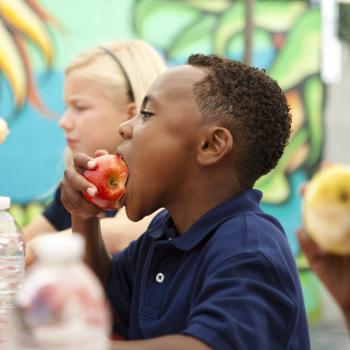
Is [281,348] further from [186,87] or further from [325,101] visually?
[325,101]

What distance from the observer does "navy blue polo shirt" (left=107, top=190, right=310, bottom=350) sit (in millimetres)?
1201

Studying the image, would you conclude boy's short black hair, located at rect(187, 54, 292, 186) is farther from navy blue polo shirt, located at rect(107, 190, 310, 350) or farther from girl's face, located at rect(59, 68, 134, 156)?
girl's face, located at rect(59, 68, 134, 156)

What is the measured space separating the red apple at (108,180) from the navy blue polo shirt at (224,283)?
0.12 meters

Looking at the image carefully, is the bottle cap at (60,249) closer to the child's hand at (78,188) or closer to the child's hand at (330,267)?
the child's hand at (330,267)

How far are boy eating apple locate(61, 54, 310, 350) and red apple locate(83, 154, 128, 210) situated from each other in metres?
0.02

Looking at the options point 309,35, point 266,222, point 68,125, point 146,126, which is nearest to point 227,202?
point 266,222

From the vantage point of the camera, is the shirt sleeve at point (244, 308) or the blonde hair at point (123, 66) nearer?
the shirt sleeve at point (244, 308)

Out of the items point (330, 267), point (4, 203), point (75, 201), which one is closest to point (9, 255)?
point (4, 203)

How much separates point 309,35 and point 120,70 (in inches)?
155

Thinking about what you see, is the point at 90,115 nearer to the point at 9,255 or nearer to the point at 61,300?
the point at 9,255

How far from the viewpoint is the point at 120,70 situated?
2.36 metres

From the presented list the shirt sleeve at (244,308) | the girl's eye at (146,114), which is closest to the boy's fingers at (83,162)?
the girl's eye at (146,114)

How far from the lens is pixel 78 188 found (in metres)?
1.54

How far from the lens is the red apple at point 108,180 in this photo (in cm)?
151
